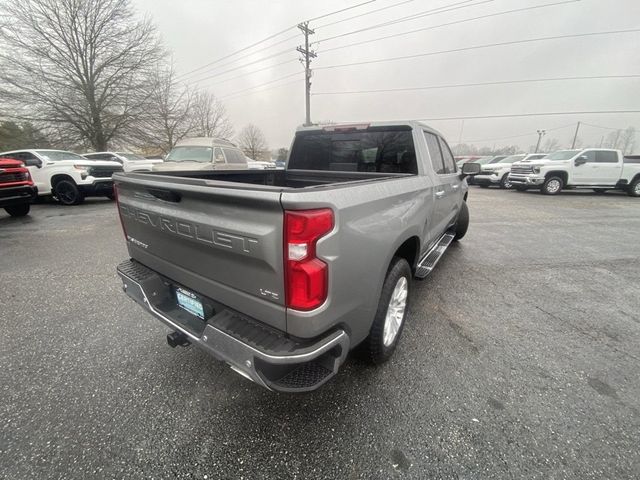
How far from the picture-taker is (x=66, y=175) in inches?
361

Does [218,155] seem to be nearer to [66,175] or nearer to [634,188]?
[66,175]

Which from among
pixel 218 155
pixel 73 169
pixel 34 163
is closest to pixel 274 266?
pixel 218 155

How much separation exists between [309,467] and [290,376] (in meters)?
0.52

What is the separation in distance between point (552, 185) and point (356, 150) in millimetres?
14458

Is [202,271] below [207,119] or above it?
below

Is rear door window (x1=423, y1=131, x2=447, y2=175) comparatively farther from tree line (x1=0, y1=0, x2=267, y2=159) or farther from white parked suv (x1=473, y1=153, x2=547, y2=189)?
tree line (x1=0, y1=0, x2=267, y2=159)

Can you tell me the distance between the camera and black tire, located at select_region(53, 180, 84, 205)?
9.29m

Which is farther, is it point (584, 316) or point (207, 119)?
point (207, 119)

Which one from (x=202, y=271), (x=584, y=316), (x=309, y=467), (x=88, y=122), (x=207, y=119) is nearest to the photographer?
(x=309, y=467)

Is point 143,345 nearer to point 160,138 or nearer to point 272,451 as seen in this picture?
point 272,451

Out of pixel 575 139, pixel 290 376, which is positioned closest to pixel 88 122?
pixel 290 376

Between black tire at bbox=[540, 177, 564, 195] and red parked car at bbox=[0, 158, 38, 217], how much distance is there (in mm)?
19068

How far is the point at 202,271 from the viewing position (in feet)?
5.75

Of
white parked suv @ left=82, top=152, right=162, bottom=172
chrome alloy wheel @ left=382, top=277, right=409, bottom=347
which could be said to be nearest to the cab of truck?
white parked suv @ left=82, top=152, right=162, bottom=172
